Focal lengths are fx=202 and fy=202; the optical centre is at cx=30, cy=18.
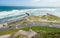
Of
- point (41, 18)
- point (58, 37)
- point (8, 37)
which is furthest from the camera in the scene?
point (41, 18)

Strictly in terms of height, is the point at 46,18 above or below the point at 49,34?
below

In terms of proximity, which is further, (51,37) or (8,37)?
(8,37)

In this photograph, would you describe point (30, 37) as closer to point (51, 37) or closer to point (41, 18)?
point (51, 37)

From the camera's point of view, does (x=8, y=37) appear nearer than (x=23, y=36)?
No

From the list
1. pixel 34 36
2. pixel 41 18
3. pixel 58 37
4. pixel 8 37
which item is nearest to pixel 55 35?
pixel 58 37

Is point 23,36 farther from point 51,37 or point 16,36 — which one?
point 51,37

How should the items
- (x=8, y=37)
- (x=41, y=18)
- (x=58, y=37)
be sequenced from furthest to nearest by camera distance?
(x=41, y=18) < (x=8, y=37) < (x=58, y=37)

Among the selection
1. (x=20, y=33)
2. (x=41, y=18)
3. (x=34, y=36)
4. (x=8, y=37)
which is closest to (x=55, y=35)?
(x=34, y=36)

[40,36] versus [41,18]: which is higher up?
[40,36]
